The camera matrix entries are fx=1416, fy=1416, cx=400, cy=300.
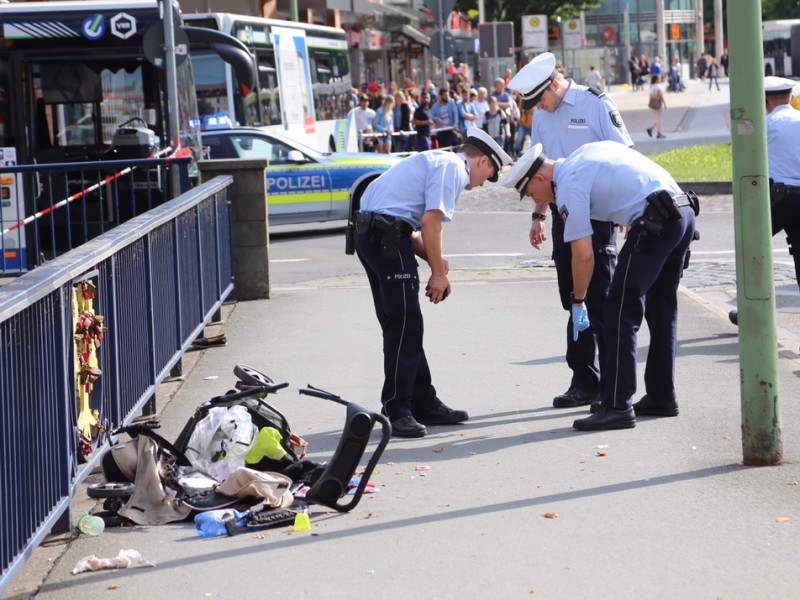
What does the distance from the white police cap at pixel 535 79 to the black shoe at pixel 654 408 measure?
1762mm

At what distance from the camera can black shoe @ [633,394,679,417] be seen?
23.5ft

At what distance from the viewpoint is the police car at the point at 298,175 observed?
719 inches

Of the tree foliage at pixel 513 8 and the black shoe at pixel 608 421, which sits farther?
the tree foliage at pixel 513 8

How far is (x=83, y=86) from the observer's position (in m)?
16.2

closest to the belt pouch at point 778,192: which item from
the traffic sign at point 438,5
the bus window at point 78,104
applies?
the bus window at point 78,104

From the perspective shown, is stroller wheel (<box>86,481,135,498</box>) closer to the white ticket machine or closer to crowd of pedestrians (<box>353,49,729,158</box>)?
the white ticket machine

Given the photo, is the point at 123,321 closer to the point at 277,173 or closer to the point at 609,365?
the point at 609,365

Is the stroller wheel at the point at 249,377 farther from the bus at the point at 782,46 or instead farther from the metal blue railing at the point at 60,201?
the bus at the point at 782,46

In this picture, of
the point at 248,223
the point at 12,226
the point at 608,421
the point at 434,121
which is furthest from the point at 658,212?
the point at 434,121

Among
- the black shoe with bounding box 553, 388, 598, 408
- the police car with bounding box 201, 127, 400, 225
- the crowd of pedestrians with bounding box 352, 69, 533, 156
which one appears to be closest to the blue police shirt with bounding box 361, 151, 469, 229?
the black shoe with bounding box 553, 388, 598, 408

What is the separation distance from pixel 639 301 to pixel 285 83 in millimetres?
18792

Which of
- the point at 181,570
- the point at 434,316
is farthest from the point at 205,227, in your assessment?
the point at 181,570

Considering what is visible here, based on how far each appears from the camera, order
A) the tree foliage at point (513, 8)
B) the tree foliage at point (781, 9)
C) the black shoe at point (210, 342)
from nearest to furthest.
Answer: the black shoe at point (210, 342) → the tree foliage at point (513, 8) → the tree foliage at point (781, 9)

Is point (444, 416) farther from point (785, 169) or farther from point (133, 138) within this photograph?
point (133, 138)
